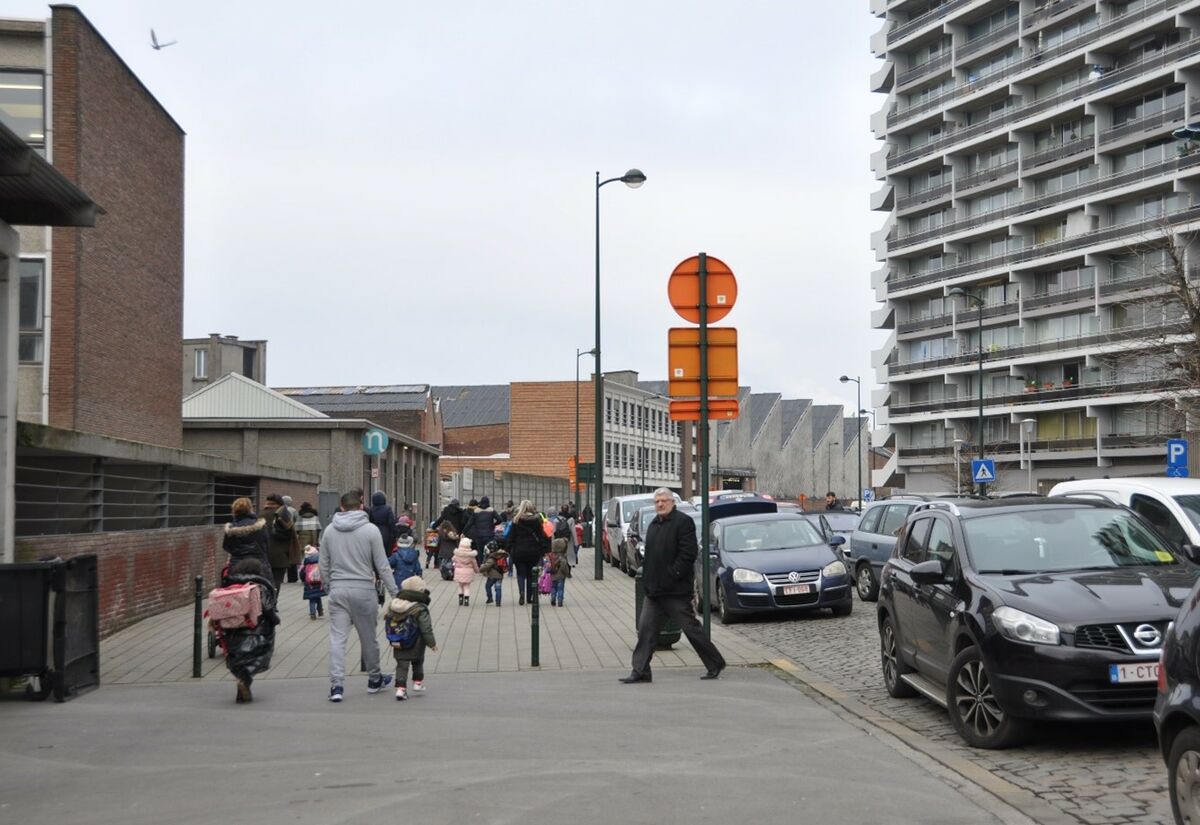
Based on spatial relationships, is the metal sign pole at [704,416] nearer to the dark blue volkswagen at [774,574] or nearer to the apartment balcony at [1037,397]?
the dark blue volkswagen at [774,574]

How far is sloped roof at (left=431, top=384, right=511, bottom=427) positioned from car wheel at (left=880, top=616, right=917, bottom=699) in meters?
93.9

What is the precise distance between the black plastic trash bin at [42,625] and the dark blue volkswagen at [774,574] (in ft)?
29.8

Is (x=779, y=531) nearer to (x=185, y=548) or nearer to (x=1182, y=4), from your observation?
(x=185, y=548)

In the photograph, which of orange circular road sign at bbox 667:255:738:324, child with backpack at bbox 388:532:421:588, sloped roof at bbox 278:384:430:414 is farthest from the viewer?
sloped roof at bbox 278:384:430:414

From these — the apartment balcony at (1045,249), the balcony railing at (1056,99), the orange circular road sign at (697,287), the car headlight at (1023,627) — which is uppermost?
the balcony railing at (1056,99)

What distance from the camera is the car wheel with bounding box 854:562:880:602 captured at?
21.5 m

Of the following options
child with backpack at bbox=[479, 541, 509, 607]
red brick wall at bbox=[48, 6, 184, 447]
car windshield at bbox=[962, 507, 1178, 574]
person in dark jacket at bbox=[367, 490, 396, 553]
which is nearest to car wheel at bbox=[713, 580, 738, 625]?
child with backpack at bbox=[479, 541, 509, 607]

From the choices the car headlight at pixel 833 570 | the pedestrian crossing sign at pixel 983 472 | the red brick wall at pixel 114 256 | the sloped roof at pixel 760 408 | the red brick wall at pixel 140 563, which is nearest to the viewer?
the red brick wall at pixel 140 563

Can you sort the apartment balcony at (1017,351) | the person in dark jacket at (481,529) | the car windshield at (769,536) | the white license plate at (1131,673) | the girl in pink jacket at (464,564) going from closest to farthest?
the white license plate at (1131,673) < the car windshield at (769,536) < the girl in pink jacket at (464,564) < the person in dark jacket at (481,529) < the apartment balcony at (1017,351)

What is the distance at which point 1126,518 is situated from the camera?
9.88 meters

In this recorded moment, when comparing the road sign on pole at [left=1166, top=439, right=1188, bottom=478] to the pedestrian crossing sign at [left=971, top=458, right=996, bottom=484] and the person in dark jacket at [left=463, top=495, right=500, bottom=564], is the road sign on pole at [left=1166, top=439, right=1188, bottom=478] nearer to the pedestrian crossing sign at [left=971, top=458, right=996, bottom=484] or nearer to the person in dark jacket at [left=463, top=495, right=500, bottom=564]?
the person in dark jacket at [left=463, top=495, right=500, bottom=564]

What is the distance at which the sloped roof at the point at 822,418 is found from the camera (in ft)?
486

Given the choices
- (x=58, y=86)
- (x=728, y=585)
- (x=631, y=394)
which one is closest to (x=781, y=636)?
(x=728, y=585)

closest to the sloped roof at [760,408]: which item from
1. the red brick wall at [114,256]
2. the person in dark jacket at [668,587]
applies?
the red brick wall at [114,256]
